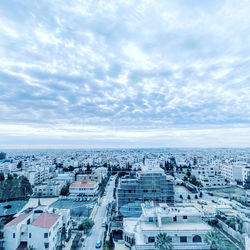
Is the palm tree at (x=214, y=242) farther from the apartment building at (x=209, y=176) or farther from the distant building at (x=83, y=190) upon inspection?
the apartment building at (x=209, y=176)

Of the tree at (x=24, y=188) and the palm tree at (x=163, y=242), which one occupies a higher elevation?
the palm tree at (x=163, y=242)

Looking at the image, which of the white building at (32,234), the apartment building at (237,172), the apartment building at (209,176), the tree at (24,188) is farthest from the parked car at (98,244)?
the apartment building at (237,172)

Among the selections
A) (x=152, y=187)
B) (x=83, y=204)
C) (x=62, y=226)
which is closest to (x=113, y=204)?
(x=83, y=204)

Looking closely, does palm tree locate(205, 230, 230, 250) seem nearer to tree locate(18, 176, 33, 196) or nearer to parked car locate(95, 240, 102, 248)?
parked car locate(95, 240, 102, 248)

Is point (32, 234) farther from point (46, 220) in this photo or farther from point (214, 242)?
point (214, 242)

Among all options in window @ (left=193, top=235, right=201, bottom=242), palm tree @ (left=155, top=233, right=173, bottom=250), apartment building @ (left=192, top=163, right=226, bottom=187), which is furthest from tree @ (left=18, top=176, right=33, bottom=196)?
apartment building @ (left=192, top=163, right=226, bottom=187)

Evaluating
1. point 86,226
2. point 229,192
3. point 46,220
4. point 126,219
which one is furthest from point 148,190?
point 229,192

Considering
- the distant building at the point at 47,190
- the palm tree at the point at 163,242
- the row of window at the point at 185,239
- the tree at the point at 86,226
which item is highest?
the palm tree at the point at 163,242
